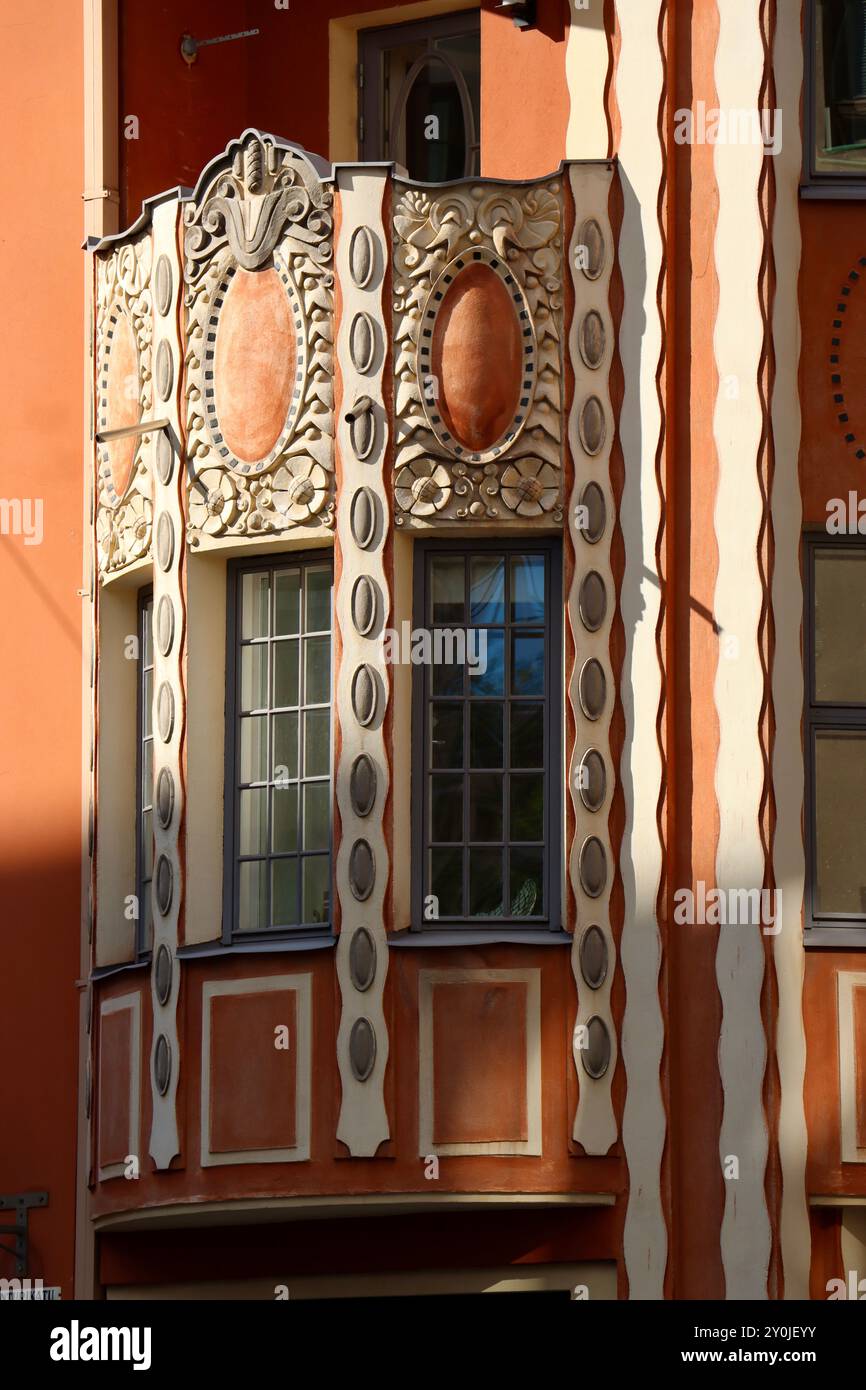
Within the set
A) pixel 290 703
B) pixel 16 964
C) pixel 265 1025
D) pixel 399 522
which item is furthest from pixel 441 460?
pixel 16 964

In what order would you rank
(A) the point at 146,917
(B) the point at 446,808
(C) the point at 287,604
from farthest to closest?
1. (A) the point at 146,917
2. (C) the point at 287,604
3. (B) the point at 446,808

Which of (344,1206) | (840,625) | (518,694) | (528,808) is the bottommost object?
(344,1206)

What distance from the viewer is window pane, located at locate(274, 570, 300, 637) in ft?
64.4

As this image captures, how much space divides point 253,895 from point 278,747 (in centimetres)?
92

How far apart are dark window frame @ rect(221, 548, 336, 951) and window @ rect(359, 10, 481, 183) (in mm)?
3188

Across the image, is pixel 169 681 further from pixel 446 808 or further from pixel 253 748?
pixel 446 808

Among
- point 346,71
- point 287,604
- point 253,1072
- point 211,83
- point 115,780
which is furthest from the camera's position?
point 211,83

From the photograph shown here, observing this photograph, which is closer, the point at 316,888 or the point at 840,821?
the point at 840,821

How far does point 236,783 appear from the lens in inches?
773

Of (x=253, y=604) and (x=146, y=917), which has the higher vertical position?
(x=253, y=604)

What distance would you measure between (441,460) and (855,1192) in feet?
16.2

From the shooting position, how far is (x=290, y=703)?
64.2 feet

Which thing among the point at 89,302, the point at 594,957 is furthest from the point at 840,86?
the point at 594,957

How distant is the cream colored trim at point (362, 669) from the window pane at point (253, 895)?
2.63 feet
